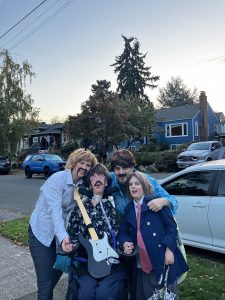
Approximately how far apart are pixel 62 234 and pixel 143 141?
45.5m

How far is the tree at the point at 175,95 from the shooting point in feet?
290

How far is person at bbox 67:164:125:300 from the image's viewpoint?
2.97m

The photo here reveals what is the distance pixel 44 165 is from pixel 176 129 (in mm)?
24271

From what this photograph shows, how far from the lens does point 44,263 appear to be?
11.3 feet

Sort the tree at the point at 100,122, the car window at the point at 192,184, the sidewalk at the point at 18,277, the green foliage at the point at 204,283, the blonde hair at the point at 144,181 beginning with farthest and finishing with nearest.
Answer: the tree at the point at 100,122
the car window at the point at 192,184
the sidewalk at the point at 18,277
the green foliage at the point at 204,283
the blonde hair at the point at 144,181

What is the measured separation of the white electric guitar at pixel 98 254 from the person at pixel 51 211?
344 mm

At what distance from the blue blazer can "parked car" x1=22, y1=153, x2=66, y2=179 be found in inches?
897

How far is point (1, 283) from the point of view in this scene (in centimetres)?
507

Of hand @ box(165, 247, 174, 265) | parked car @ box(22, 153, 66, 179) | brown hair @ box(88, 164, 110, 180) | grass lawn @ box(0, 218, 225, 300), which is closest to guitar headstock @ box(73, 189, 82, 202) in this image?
brown hair @ box(88, 164, 110, 180)

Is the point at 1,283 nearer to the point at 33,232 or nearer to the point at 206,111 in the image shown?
the point at 33,232

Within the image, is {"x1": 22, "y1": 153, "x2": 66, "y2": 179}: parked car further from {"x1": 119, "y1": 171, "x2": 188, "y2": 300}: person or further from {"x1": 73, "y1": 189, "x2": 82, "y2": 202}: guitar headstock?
{"x1": 119, "y1": 171, "x2": 188, "y2": 300}: person

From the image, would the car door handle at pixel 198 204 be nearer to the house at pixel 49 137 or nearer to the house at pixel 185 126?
the house at pixel 185 126

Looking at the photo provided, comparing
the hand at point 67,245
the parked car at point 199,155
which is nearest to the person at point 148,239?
the hand at point 67,245

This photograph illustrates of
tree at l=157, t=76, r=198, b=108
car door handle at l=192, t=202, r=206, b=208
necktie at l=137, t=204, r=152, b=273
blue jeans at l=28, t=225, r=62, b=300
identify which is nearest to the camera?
necktie at l=137, t=204, r=152, b=273
